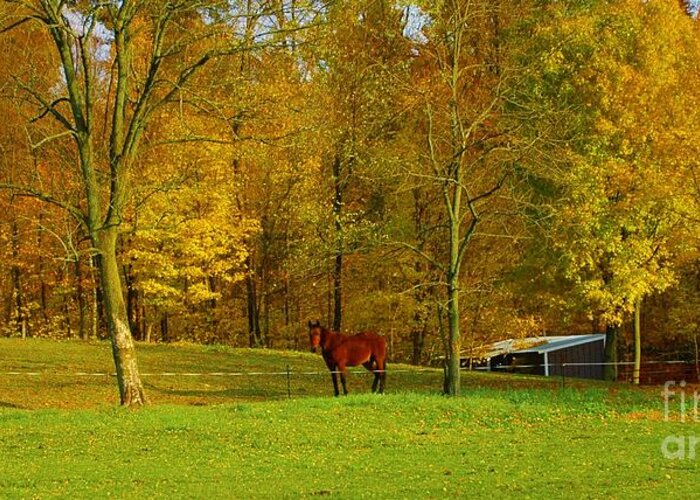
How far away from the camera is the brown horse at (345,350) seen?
930 inches

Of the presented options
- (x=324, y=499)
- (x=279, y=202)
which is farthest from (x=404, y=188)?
(x=279, y=202)

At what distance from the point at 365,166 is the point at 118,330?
7.28 metres

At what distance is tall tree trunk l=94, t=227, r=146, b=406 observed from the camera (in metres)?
19.7

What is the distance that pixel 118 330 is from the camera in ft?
64.6

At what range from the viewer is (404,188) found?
71.3 feet

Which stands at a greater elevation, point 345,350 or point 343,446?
point 345,350

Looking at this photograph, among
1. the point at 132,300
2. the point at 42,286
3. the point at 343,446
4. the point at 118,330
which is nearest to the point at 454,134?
the point at 118,330

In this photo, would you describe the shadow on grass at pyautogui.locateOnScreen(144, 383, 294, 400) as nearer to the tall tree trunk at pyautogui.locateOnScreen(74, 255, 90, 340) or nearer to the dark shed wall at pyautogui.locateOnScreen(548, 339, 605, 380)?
the tall tree trunk at pyautogui.locateOnScreen(74, 255, 90, 340)

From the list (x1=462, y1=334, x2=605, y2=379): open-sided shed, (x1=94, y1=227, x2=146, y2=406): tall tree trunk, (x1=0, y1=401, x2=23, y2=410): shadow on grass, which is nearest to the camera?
(x1=94, y1=227, x2=146, y2=406): tall tree trunk

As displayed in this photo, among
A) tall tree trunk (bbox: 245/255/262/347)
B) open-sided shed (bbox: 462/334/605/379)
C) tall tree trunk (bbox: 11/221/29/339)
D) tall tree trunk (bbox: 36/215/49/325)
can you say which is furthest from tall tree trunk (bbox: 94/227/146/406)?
open-sided shed (bbox: 462/334/605/379)

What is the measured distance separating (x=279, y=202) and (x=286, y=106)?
66.7 feet

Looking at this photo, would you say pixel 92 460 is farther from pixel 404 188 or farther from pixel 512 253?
pixel 512 253

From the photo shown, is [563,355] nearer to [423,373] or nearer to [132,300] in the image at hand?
[423,373]

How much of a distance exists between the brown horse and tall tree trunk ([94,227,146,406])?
17.1ft
